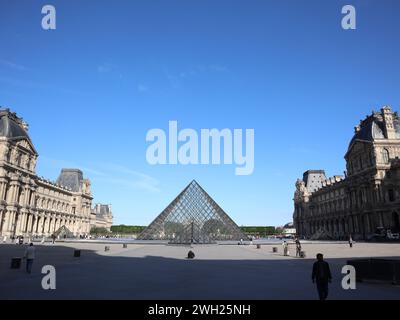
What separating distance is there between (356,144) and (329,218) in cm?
2019

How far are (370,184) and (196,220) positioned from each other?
31938mm

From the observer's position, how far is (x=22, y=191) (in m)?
61.2

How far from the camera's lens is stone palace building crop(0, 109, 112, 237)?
2170 inches

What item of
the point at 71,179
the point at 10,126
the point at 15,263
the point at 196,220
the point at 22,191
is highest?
the point at 10,126

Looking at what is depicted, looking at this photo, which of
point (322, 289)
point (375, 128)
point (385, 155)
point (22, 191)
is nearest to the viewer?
point (322, 289)

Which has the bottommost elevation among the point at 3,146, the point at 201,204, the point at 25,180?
the point at 201,204

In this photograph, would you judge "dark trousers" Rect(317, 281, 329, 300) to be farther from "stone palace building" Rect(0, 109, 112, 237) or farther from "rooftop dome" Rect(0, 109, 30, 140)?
"rooftop dome" Rect(0, 109, 30, 140)

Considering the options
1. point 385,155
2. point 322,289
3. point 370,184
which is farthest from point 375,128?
point 322,289

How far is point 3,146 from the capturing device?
54.9m

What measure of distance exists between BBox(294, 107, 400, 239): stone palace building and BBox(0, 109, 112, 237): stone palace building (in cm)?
5367

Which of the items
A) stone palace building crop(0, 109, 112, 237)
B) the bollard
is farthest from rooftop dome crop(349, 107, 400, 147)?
stone palace building crop(0, 109, 112, 237)

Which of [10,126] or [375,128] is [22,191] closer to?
[10,126]
